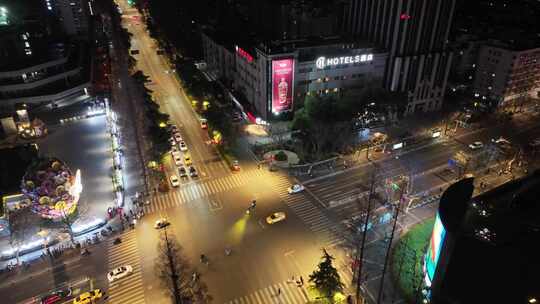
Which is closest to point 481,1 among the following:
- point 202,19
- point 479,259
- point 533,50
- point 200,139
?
point 533,50

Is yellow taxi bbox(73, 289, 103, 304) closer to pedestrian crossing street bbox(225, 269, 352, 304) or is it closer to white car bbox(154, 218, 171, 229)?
white car bbox(154, 218, 171, 229)

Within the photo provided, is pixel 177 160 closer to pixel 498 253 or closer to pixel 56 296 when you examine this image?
pixel 56 296

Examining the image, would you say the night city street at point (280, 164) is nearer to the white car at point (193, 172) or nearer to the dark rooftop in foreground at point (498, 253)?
the dark rooftop in foreground at point (498, 253)

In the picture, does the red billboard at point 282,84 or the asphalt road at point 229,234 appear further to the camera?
the red billboard at point 282,84

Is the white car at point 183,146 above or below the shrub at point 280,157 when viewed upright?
below

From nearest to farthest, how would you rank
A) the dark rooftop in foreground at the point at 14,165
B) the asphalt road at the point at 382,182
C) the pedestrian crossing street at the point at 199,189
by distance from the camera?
the asphalt road at the point at 382,182 < the dark rooftop in foreground at the point at 14,165 < the pedestrian crossing street at the point at 199,189

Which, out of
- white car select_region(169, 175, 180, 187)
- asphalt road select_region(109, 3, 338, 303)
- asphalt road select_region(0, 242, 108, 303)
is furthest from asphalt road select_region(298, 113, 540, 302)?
asphalt road select_region(0, 242, 108, 303)

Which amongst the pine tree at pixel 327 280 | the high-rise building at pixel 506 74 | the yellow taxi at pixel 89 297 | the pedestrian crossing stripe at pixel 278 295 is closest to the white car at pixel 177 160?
the yellow taxi at pixel 89 297
